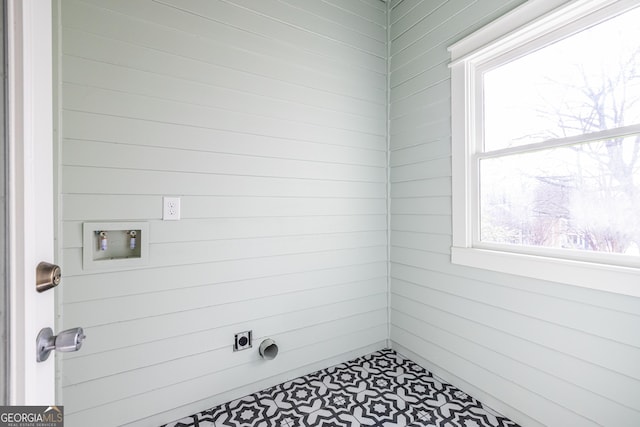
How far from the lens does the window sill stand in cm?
128

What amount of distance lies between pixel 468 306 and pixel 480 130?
1.18m

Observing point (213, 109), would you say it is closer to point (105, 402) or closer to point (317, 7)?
point (317, 7)

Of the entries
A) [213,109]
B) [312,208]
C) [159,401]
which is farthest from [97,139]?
[159,401]

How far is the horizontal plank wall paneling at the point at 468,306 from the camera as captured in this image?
1374mm

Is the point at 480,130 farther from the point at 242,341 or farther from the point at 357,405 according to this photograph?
the point at 242,341

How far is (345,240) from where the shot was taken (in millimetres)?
2346

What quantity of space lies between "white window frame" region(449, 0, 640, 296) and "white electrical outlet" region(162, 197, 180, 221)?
5.88 ft

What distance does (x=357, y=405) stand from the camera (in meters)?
1.82

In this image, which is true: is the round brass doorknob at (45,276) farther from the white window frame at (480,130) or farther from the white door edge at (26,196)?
the white window frame at (480,130)

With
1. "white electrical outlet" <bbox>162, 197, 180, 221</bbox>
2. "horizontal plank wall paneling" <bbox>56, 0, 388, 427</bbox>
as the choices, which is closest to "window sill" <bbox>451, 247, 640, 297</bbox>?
"horizontal plank wall paneling" <bbox>56, 0, 388, 427</bbox>

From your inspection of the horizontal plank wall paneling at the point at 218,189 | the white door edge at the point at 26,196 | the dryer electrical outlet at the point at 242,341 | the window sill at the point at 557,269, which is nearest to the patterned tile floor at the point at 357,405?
the horizontal plank wall paneling at the point at 218,189

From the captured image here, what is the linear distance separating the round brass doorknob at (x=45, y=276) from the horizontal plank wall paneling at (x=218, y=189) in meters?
0.98

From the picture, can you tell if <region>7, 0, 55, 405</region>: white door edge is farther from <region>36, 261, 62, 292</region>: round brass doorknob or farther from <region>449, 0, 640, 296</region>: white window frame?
<region>449, 0, 640, 296</region>: white window frame

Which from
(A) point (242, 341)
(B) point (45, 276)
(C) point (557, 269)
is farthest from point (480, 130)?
(B) point (45, 276)
